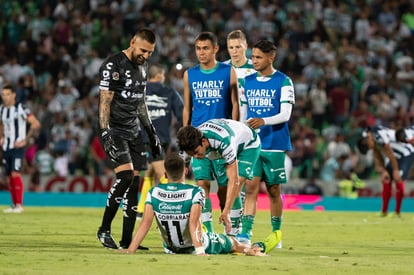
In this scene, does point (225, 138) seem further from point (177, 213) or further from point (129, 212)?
point (129, 212)

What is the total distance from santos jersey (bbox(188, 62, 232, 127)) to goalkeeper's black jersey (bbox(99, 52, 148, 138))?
774mm

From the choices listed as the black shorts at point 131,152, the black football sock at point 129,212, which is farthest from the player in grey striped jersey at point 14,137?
the black football sock at point 129,212

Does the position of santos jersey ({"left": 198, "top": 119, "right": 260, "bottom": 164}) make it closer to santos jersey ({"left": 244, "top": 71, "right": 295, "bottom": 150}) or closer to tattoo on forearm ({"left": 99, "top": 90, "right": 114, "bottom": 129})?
santos jersey ({"left": 244, "top": 71, "right": 295, "bottom": 150})

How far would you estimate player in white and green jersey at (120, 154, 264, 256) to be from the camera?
9891 millimetres

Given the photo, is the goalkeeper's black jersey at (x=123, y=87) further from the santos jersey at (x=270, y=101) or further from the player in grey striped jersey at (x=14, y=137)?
the player in grey striped jersey at (x=14, y=137)

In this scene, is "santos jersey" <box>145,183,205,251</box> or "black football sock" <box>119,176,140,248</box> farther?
"black football sock" <box>119,176,140,248</box>

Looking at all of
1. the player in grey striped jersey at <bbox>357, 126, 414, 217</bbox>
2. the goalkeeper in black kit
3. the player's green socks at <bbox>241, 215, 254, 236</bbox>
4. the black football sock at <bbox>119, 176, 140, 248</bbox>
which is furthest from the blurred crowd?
the goalkeeper in black kit

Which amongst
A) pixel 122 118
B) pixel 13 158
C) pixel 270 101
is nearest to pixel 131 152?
pixel 122 118

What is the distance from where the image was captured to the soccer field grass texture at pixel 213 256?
8836mm

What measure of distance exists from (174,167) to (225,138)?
2.35ft

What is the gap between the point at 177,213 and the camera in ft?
32.7

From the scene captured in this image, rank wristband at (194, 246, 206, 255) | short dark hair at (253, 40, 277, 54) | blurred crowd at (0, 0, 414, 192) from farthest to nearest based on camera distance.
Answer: blurred crowd at (0, 0, 414, 192)
short dark hair at (253, 40, 277, 54)
wristband at (194, 246, 206, 255)

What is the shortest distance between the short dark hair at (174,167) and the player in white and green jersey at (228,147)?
0.14 m

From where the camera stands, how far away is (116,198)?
1123 cm
